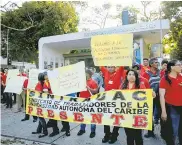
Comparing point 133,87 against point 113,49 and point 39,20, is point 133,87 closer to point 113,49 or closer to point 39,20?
point 113,49

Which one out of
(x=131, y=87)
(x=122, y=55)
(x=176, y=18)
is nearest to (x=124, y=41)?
(x=122, y=55)

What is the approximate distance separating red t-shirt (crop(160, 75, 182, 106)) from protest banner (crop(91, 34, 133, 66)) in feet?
2.59

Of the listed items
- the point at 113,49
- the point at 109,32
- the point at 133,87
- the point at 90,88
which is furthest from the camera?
the point at 109,32

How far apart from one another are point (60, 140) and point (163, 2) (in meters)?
21.4

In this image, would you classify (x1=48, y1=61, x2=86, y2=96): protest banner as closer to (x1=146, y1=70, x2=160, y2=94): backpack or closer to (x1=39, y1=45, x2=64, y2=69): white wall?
(x1=146, y1=70, x2=160, y2=94): backpack

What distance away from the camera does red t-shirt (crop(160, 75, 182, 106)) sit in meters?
4.64

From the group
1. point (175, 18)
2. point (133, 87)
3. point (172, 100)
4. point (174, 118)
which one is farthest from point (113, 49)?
point (175, 18)

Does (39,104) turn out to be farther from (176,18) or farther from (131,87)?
(176,18)

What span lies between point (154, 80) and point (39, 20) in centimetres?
2342

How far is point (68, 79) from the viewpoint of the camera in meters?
5.82

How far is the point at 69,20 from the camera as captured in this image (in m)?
27.6

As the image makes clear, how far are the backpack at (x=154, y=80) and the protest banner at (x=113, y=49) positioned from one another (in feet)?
3.83

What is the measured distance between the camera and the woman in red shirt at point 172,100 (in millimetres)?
4637

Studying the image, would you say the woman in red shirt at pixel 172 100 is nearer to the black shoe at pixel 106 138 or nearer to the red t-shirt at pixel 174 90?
the red t-shirt at pixel 174 90
